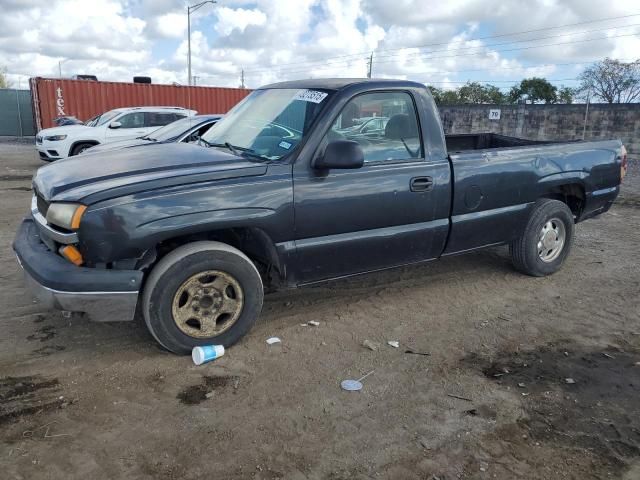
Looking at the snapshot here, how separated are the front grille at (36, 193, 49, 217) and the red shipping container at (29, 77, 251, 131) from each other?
18435mm

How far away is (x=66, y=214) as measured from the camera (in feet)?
10.8

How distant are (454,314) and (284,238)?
5.59ft

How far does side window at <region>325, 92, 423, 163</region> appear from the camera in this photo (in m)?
4.04

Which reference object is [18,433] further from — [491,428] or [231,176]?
[491,428]

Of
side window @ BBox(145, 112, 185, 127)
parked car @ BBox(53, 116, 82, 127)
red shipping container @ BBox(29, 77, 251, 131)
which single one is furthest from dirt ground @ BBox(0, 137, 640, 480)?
red shipping container @ BBox(29, 77, 251, 131)

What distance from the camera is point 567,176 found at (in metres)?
5.25

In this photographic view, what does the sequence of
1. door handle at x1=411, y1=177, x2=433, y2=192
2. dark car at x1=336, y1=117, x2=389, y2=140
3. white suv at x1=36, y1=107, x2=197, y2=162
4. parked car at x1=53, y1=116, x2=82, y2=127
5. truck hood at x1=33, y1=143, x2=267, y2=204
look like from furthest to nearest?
parked car at x1=53, y1=116, x2=82, y2=127 → white suv at x1=36, y1=107, x2=197, y2=162 → door handle at x1=411, y1=177, x2=433, y2=192 → dark car at x1=336, y1=117, x2=389, y2=140 → truck hood at x1=33, y1=143, x2=267, y2=204

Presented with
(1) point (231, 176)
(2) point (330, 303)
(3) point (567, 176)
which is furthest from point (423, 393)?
(3) point (567, 176)

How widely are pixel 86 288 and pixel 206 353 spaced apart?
0.87 m

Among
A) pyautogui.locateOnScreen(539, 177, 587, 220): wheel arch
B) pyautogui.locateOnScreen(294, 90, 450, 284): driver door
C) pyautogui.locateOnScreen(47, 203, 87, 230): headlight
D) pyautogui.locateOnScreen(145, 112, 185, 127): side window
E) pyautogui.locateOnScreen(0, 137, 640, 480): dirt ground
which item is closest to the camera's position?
pyautogui.locateOnScreen(0, 137, 640, 480): dirt ground

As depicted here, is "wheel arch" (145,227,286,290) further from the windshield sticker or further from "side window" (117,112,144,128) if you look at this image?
"side window" (117,112,144,128)

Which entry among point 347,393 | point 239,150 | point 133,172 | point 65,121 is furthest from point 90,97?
point 347,393

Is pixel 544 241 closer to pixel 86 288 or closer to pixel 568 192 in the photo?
pixel 568 192

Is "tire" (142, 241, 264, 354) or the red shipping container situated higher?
the red shipping container
